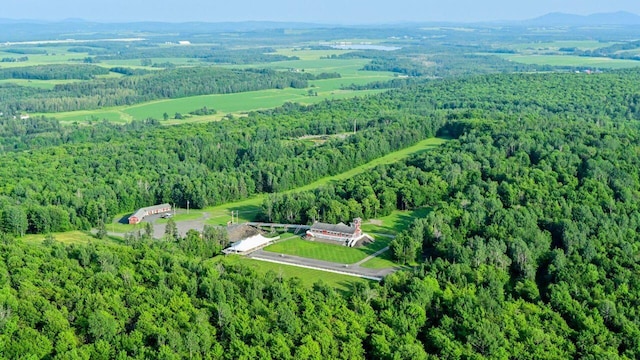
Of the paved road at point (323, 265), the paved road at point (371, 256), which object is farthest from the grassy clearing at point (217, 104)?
the paved road at point (371, 256)

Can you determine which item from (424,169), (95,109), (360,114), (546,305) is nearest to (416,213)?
(424,169)

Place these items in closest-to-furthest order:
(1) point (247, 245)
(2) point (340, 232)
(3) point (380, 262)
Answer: (3) point (380, 262) < (1) point (247, 245) < (2) point (340, 232)

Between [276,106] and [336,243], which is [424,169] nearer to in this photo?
[336,243]

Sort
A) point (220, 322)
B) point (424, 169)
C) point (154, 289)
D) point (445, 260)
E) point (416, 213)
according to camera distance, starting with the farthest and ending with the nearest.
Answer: point (424, 169)
point (416, 213)
point (445, 260)
point (154, 289)
point (220, 322)

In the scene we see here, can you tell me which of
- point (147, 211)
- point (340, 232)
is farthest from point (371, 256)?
point (147, 211)

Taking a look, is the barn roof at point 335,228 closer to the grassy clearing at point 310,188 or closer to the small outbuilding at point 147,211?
the grassy clearing at point 310,188

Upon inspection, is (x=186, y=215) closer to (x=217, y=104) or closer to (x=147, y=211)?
(x=147, y=211)
